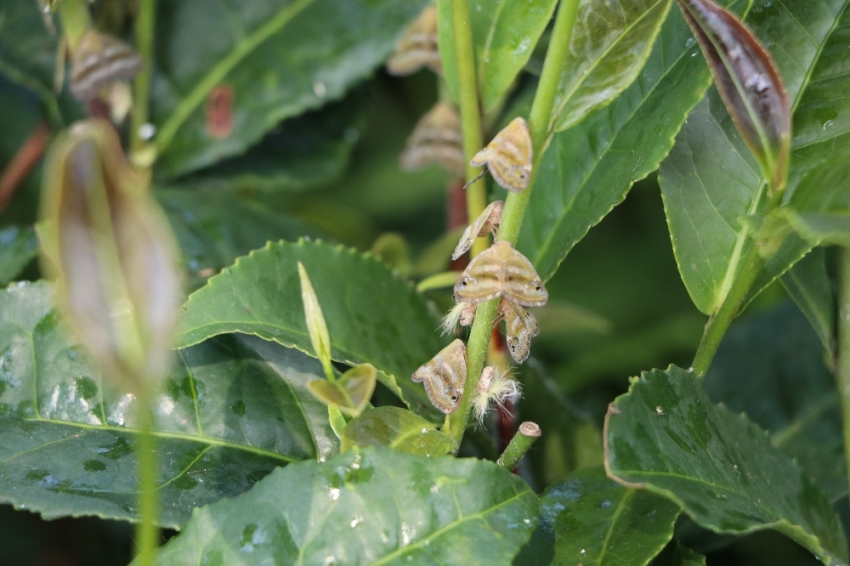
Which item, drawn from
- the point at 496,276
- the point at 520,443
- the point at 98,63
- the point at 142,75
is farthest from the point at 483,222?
the point at 142,75

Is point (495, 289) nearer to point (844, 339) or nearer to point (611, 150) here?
point (611, 150)

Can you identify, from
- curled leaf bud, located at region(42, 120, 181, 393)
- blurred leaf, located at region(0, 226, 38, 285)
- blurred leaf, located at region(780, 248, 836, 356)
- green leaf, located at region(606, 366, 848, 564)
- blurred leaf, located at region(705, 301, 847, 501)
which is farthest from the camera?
blurred leaf, located at region(705, 301, 847, 501)

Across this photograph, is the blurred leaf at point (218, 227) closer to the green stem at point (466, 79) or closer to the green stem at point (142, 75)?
the green stem at point (142, 75)

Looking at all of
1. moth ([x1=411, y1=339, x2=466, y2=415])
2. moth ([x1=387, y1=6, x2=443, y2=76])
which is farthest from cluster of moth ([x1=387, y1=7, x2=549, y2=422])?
moth ([x1=387, y1=6, x2=443, y2=76])

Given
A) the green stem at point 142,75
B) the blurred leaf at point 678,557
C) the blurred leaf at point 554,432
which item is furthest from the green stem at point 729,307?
the green stem at point 142,75

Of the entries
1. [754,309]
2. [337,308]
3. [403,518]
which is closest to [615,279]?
[754,309]

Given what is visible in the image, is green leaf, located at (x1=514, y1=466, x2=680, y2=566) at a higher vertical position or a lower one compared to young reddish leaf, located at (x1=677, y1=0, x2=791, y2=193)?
lower

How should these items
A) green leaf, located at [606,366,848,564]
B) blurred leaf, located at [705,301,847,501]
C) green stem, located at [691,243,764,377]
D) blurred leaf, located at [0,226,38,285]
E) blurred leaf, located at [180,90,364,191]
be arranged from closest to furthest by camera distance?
green leaf, located at [606,366,848,564] < green stem, located at [691,243,764,377] < blurred leaf, located at [0,226,38,285] < blurred leaf, located at [705,301,847,501] < blurred leaf, located at [180,90,364,191]

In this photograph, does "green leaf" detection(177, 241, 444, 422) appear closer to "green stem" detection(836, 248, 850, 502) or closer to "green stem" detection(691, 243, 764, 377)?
"green stem" detection(691, 243, 764, 377)
